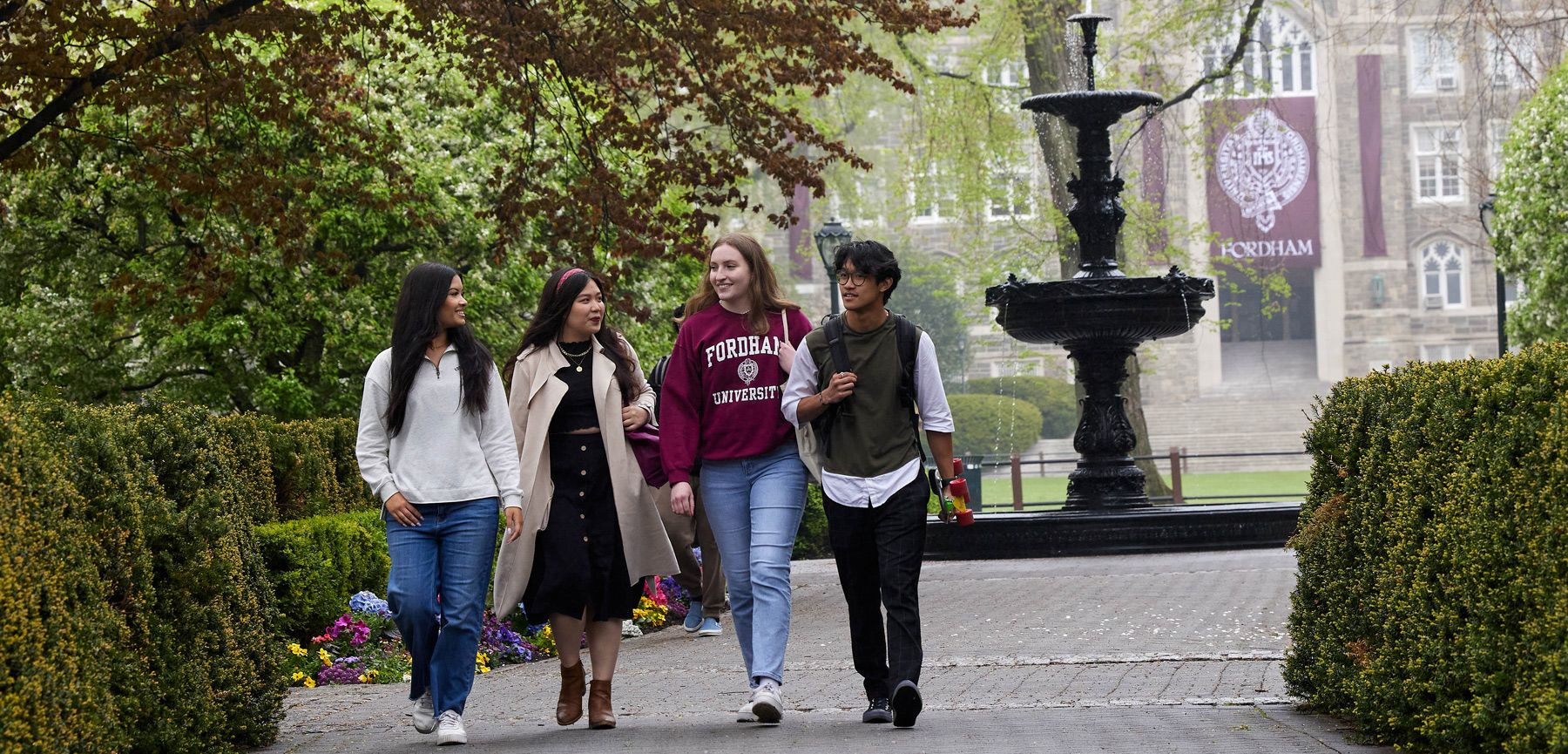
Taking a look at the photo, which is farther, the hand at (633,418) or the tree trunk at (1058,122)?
the tree trunk at (1058,122)

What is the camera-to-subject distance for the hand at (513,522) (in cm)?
641

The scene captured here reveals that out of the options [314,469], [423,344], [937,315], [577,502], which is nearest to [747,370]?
[577,502]

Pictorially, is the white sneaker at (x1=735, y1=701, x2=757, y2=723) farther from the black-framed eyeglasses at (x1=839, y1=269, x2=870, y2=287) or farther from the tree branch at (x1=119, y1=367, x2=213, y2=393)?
the tree branch at (x1=119, y1=367, x2=213, y2=393)

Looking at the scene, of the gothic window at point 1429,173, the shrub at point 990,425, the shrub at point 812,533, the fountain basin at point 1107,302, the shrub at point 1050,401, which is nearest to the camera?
the fountain basin at point 1107,302

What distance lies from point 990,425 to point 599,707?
44743 mm

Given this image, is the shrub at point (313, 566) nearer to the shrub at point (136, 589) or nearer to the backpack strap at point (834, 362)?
the shrub at point (136, 589)

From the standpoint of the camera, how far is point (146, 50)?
35.3 ft

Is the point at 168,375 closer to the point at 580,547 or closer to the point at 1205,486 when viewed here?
the point at 580,547

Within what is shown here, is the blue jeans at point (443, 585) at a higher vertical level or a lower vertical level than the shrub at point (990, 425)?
higher

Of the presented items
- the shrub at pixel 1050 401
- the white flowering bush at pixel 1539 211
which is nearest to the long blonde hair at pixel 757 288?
the white flowering bush at pixel 1539 211

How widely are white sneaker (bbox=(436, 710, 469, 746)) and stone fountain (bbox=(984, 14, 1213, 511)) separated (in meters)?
9.32

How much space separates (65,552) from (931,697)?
148 inches

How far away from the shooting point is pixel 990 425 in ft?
167

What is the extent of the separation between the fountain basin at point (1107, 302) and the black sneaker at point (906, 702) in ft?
29.0
